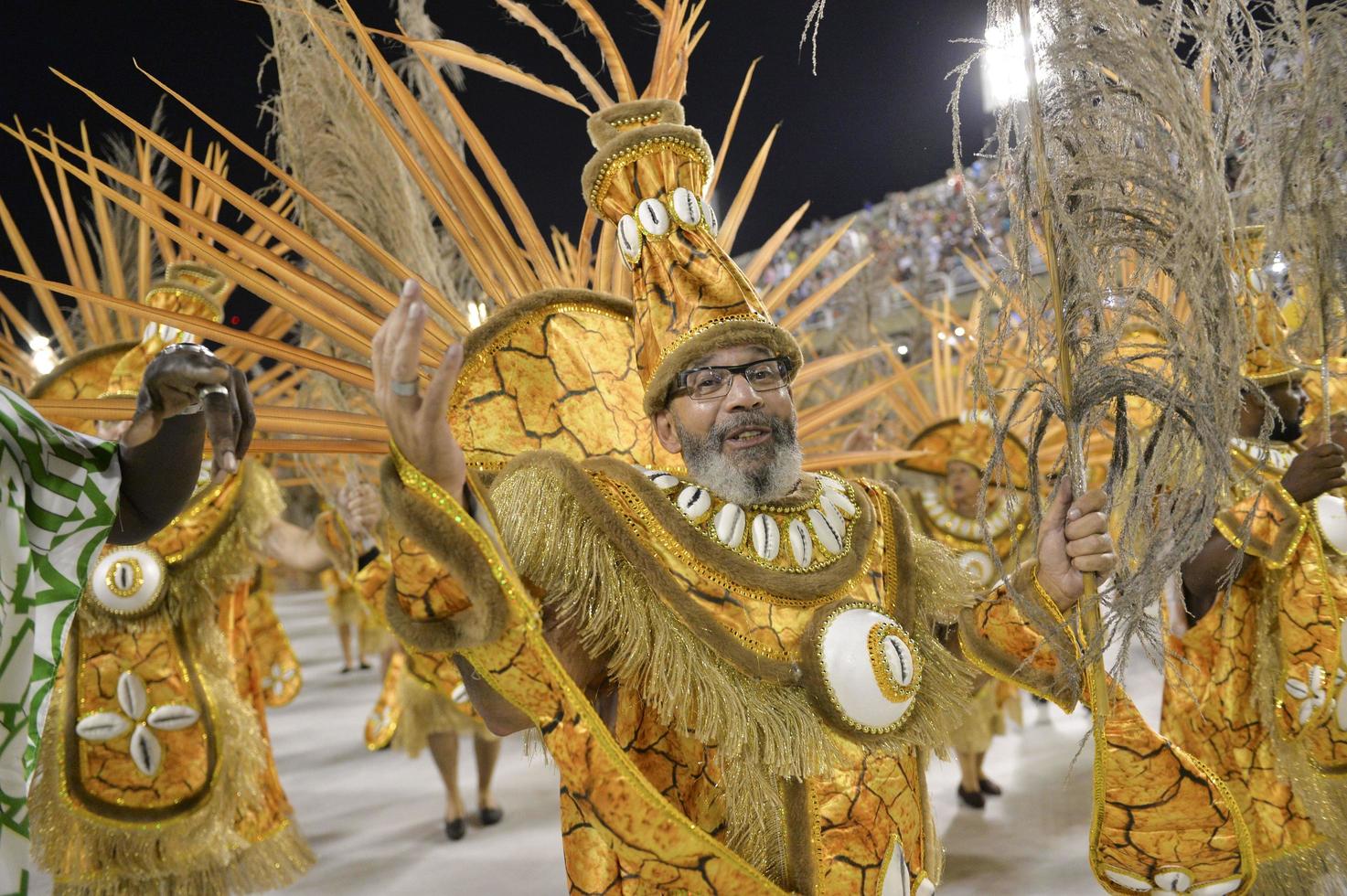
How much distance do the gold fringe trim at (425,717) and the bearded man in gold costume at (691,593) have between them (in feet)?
8.49

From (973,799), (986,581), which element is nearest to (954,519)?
(986,581)

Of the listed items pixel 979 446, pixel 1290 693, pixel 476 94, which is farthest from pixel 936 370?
pixel 476 94

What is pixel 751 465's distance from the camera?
1.60 meters

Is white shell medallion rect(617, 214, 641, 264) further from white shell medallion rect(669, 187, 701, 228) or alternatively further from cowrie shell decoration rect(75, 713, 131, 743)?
cowrie shell decoration rect(75, 713, 131, 743)

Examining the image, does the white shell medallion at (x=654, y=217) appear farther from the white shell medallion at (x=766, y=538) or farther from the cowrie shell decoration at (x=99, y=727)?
the cowrie shell decoration at (x=99, y=727)

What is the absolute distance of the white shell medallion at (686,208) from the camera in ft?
5.51

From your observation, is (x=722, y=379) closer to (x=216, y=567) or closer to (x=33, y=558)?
(x=33, y=558)

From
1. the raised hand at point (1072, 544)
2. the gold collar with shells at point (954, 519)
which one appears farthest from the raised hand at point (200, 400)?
the gold collar with shells at point (954, 519)

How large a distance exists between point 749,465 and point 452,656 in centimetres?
57

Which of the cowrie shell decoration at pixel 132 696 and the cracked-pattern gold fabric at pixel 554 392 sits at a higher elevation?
the cracked-pattern gold fabric at pixel 554 392

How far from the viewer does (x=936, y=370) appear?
4.85 metres

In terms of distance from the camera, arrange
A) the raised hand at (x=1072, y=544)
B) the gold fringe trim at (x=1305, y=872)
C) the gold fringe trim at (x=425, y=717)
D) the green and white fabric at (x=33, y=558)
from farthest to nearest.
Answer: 1. the gold fringe trim at (x=425, y=717)
2. the gold fringe trim at (x=1305, y=872)
3. the raised hand at (x=1072, y=544)
4. the green and white fabric at (x=33, y=558)

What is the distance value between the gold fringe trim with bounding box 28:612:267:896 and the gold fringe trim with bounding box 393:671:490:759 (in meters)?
1.12

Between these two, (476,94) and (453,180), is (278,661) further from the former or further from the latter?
(453,180)
